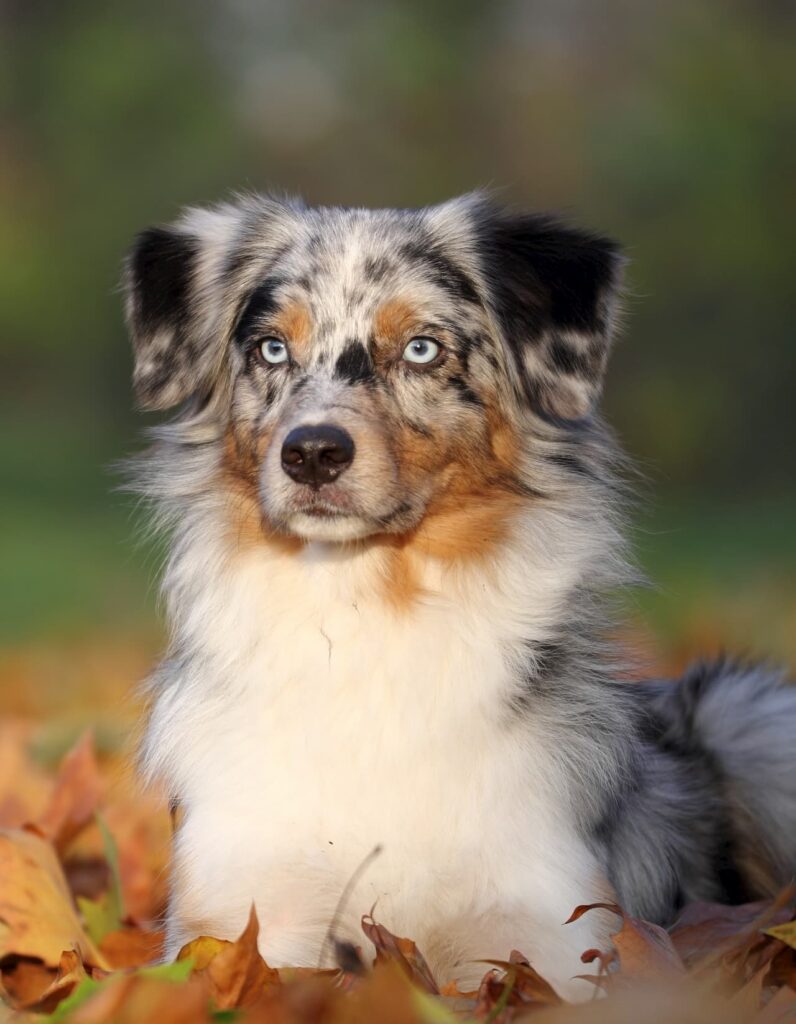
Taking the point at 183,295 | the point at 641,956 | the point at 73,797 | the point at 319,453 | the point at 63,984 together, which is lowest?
the point at 73,797

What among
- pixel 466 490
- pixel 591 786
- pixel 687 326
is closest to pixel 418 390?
pixel 466 490

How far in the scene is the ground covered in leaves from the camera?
2.58 m

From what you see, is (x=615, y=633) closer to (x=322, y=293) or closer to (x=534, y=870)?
(x=534, y=870)

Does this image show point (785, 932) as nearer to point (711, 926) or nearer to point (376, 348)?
point (711, 926)

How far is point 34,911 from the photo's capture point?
13.1ft

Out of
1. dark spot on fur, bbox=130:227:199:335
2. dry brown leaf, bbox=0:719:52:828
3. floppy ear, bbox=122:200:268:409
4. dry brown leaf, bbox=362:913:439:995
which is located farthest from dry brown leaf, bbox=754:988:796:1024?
dry brown leaf, bbox=0:719:52:828

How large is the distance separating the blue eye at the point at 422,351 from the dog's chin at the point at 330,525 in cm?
54

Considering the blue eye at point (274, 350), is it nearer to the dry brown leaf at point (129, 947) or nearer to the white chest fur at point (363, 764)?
the white chest fur at point (363, 764)

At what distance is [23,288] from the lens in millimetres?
22078

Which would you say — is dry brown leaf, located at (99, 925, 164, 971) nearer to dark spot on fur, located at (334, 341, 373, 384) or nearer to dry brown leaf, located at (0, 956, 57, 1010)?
dry brown leaf, located at (0, 956, 57, 1010)

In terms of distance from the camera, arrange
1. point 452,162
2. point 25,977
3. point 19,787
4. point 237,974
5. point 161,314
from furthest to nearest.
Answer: point 452,162, point 19,787, point 161,314, point 25,977, point 237,974

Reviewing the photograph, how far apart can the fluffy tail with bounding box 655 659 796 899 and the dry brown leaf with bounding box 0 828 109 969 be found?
197 centimetres

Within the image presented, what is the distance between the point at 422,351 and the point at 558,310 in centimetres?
44

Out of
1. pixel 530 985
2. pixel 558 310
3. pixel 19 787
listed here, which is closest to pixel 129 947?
pixel 19 787
